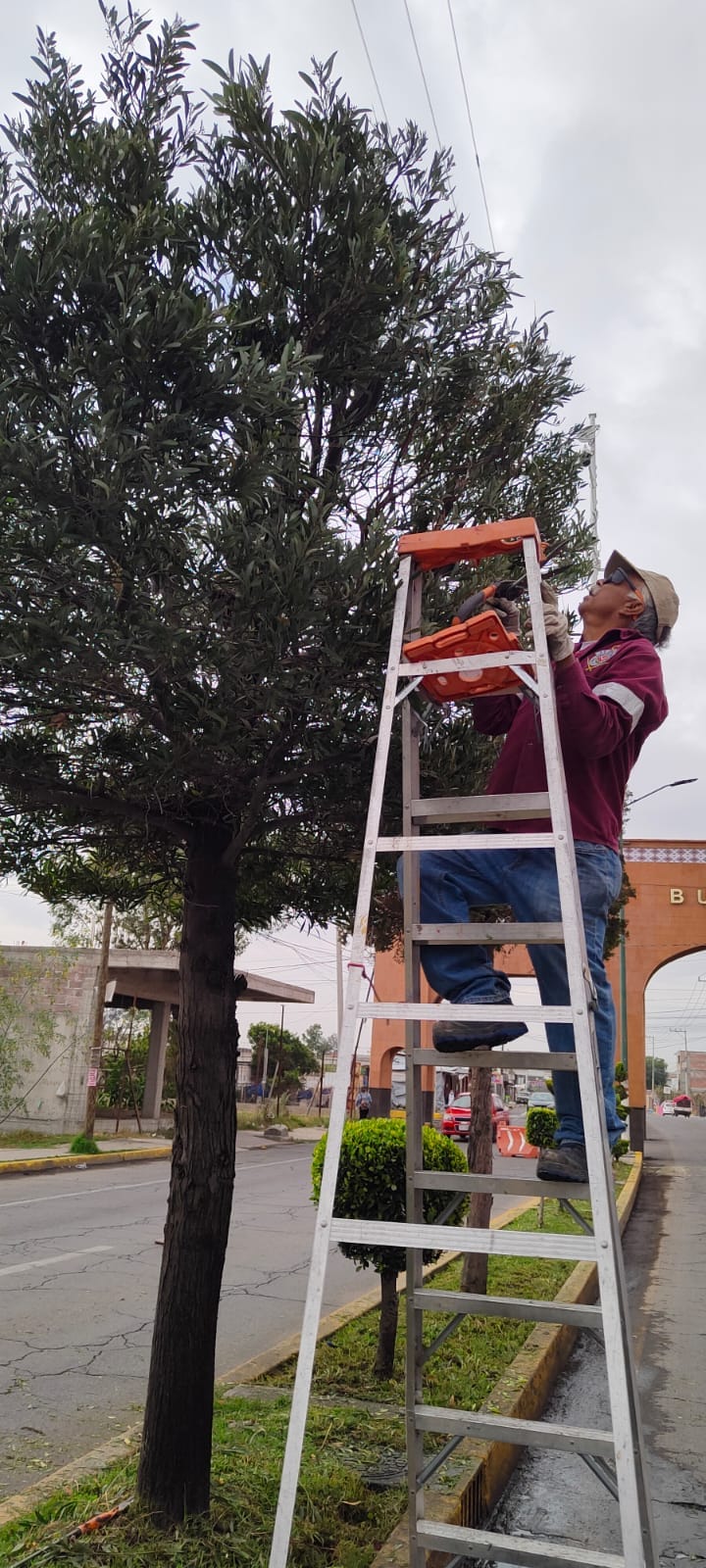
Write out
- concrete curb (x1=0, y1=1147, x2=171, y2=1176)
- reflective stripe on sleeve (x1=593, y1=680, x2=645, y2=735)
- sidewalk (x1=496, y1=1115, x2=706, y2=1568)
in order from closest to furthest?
1. reflective stripe on sleeve (x1=593, y1=680, x2=645, y2=735)
2. sidewalk (x1=496, y1=1115, x2=706, y2=1568)
3. concrete curb (x1=0, y1=1147, x2=171, y2=1176)

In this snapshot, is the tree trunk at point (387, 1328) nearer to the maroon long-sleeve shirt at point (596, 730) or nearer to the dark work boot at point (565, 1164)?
the dark work boot at point (565, 1164)

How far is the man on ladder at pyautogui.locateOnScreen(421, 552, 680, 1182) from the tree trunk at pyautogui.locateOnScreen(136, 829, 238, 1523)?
1.52 m

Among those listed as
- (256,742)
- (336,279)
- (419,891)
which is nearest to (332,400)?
(336,279)

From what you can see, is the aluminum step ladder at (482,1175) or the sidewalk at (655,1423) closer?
the aluminum step ladder at (482,1175)

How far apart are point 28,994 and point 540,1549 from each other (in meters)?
24.1

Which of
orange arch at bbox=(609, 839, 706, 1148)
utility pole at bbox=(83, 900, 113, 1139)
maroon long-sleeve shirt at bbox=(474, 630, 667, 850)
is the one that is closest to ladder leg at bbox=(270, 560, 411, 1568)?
maroon long-sleeve shirt at bbox=(474, 630, 667, 850)

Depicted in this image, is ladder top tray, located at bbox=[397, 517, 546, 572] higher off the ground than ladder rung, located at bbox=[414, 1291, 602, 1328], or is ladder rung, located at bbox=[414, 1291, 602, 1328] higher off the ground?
ladder top tray, located at bbox=[397, 517, 546, 572]

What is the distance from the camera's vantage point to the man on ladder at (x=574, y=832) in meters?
3.10

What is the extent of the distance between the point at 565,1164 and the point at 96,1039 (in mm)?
22317

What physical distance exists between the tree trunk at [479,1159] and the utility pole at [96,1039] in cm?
1493

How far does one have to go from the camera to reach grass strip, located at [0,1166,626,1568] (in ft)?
12.4

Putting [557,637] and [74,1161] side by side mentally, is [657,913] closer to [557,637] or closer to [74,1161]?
[74,1161]

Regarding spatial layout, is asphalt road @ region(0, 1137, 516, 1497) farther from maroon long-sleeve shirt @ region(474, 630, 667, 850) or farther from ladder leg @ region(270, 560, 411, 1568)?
maroon long-sleeve shirt @ region(474, 630, 667, 850)

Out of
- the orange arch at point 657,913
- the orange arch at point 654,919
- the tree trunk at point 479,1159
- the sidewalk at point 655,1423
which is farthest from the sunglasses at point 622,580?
the orange arch at point 657,913
